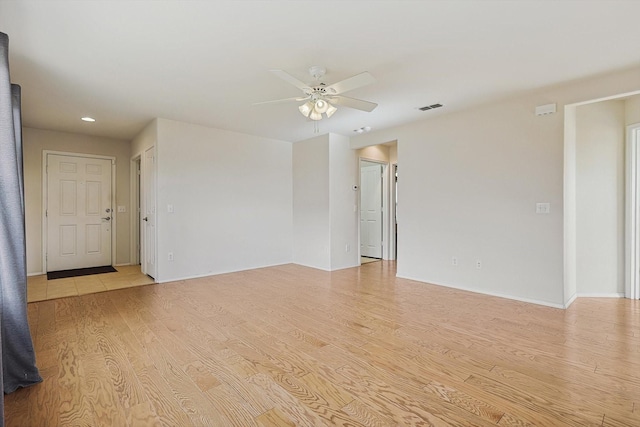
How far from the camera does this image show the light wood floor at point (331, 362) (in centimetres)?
172

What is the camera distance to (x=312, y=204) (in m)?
5.95

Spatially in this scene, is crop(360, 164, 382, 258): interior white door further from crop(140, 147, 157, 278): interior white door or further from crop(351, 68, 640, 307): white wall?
crop(140, 147, 157, 278): interior white door

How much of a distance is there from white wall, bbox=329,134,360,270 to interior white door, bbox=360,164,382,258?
0.94 meters

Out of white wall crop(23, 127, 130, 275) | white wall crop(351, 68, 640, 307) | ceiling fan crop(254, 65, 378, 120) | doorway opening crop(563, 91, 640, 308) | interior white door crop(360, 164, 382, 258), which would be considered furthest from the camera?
interior white door crop(360, 164, 382, 258)

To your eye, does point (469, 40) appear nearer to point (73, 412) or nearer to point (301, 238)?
point (73, 412)

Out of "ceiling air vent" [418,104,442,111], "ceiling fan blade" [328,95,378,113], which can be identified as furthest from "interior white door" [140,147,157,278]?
"ceiling air vent" [418,104,442,111]

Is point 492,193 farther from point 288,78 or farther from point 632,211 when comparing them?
point 288,78

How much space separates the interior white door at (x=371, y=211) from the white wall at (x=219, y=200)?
1.85 metres

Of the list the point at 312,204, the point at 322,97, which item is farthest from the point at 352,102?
the point at 312,204

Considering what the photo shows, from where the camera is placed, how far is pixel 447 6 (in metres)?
2.07

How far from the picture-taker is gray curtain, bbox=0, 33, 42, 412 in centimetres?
190

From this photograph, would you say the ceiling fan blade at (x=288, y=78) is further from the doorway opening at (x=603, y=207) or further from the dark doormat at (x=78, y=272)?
the dark doormat at (x=78, y=272)

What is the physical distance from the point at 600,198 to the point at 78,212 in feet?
27.4

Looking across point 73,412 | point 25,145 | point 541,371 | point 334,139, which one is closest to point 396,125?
point 334,139
